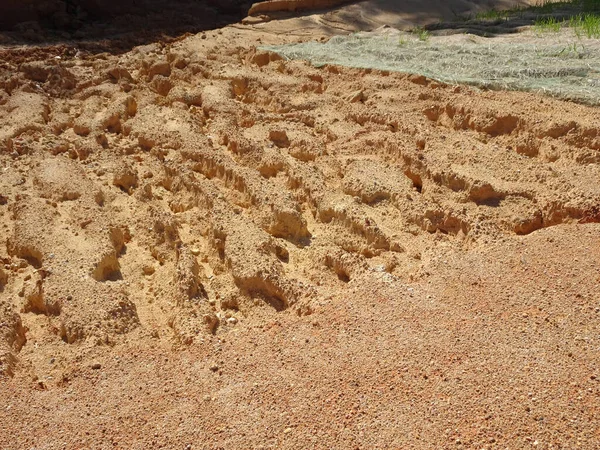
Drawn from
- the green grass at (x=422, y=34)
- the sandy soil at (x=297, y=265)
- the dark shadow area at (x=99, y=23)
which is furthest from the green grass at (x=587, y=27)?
the dark shadow area at (x=99, y=23)

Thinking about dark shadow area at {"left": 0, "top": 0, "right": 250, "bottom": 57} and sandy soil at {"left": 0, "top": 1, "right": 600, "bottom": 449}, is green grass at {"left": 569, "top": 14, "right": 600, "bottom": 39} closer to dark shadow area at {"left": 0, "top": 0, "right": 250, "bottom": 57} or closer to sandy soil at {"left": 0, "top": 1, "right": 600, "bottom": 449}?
sandy soil at {"left": 0, "top": 1, "right": 600, "bottom": 449}

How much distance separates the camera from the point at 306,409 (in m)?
1.89

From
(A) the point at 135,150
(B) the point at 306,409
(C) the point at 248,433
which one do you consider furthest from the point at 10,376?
(A) the point at 135,150

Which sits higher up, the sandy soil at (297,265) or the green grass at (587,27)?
the green grass at (587,27)

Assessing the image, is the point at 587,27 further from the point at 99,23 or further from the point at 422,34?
the point at 99,23

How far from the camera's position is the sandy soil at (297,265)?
188cm

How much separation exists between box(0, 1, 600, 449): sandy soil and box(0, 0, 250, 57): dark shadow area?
39.6 inches

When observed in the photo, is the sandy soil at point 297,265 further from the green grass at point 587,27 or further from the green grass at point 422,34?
the green grass at point 587,27

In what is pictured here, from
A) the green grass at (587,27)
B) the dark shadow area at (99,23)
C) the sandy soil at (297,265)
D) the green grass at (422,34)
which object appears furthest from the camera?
the dark shadow area at (99,23)

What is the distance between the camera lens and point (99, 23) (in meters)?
5.81

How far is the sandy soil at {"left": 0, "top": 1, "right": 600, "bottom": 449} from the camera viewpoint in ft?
6.18

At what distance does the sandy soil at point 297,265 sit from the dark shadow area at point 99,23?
1.00 meters

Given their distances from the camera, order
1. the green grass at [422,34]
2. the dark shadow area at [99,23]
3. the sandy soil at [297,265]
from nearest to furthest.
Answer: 1. the sandy soil at [297,265]
2. the green grass at [422,34]
3. the dark shadow area at [99,23]

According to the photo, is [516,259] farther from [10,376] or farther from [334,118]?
[10,376]
